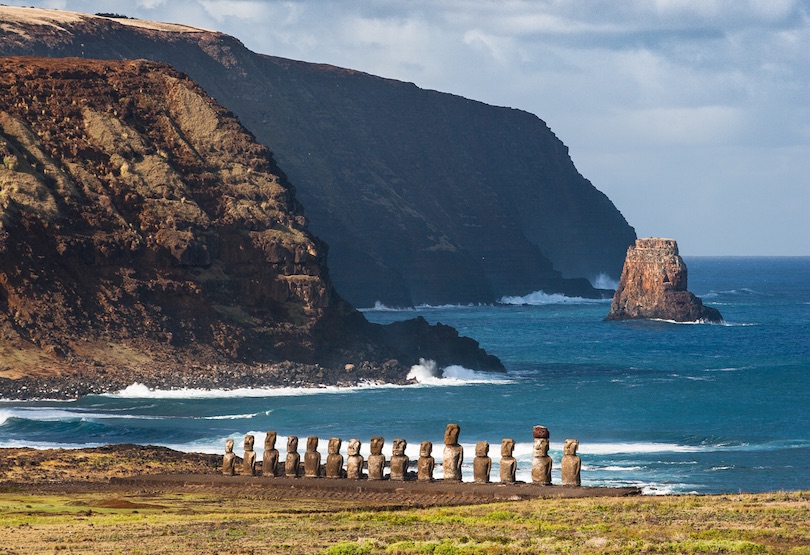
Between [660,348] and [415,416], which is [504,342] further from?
[415,416]

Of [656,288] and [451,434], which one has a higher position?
[656,288]

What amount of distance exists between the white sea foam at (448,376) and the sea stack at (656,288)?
60.9 meters

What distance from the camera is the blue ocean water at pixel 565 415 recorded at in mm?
70188

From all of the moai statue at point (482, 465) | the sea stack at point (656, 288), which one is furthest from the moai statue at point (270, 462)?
the sea stack at point (656, 288)

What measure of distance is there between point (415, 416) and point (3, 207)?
31596 millimetres

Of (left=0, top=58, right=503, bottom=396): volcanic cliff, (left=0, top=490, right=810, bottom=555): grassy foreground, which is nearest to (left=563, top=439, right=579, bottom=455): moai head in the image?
(left=0, top=490, right=810, bottom=555): grassy foreground

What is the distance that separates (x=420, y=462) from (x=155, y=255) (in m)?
68.2

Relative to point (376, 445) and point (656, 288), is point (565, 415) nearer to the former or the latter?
point (376, 445)

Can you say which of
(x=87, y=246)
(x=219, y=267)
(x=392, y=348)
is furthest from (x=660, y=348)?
(x=87, y=246)

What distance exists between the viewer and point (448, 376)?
387ft

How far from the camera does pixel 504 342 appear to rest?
164m

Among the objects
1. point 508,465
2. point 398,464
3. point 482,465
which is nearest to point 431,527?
point 508,465

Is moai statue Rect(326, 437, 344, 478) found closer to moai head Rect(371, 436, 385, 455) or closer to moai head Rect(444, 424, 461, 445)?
moai head Rect(371, 436, 385, 455)

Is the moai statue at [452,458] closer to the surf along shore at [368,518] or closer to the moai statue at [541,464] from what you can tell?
the surf along shore at [368,518]
